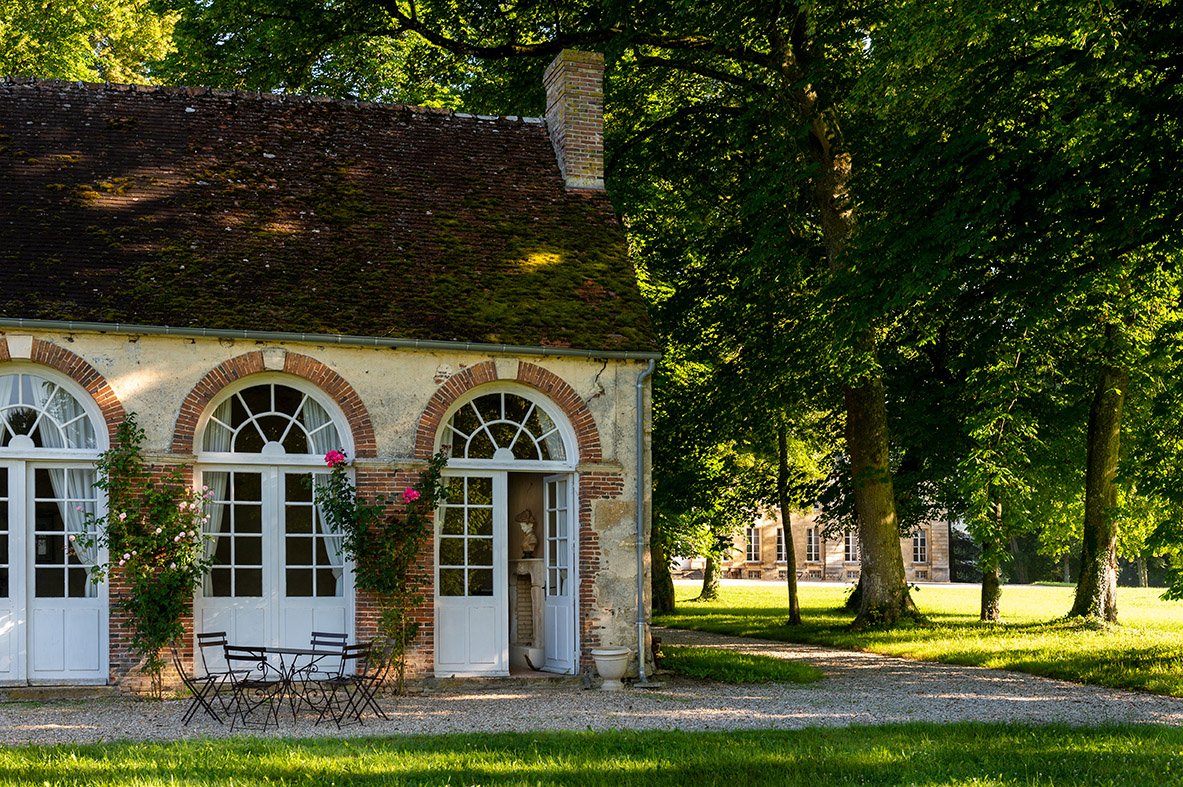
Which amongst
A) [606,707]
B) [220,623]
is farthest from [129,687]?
[606,707]

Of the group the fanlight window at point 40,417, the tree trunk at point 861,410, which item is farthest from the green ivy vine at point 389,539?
the tree trunk at point 861,410

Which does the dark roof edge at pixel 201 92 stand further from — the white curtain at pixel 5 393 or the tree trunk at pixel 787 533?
the tree trunk at pixel 787 533

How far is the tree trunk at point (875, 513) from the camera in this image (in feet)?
68.7

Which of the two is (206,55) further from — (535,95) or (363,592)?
(363,592)

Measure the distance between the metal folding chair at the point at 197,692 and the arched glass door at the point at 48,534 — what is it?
903 millimetres

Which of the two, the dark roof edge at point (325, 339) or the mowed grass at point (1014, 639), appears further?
the mowed grass at point (1014, 639)

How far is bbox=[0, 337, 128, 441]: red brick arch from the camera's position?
13.6 m

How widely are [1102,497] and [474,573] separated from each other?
11581mm

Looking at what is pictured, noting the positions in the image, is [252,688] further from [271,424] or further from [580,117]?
[580,117]

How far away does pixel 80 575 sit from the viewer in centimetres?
1385

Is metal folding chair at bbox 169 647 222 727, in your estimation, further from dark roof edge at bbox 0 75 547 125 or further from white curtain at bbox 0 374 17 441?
dark roof edge at bbox 0 75 547 125

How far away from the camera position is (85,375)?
1365 centimetres

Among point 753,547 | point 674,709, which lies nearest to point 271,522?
point 674,709

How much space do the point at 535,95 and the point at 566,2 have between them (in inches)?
62.7
